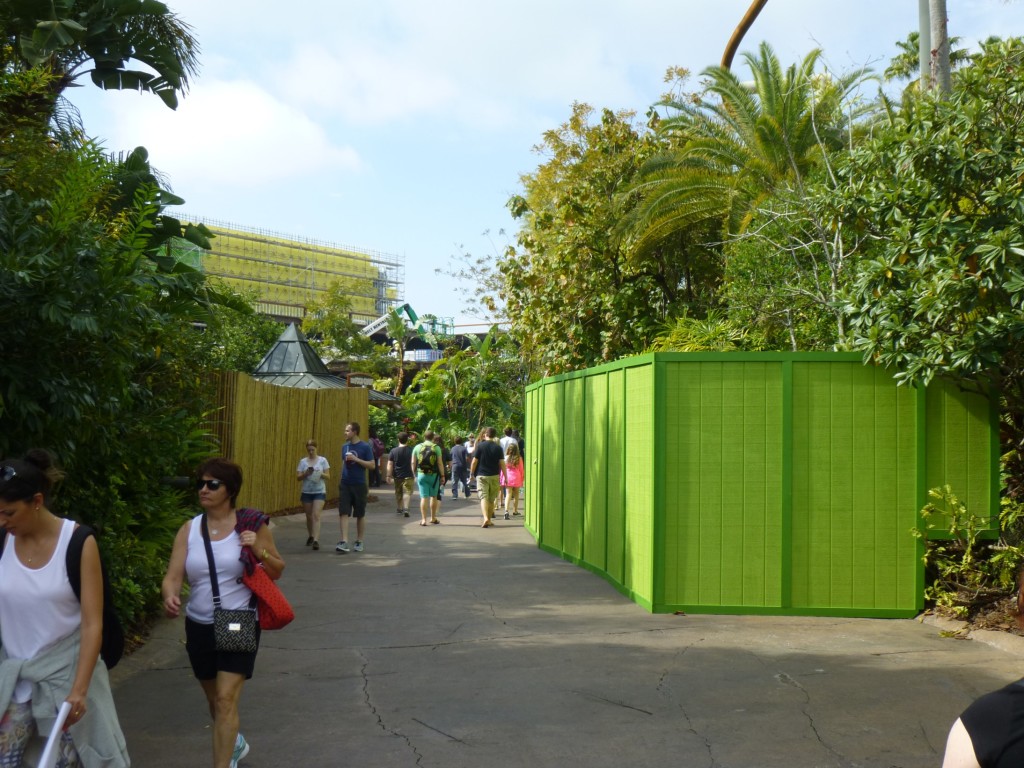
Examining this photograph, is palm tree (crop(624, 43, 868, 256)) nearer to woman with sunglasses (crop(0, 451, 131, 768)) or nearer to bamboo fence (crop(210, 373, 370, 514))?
bamboo fence (crop(210, 373, 370, 514))

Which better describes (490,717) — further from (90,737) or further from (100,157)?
(100,157)

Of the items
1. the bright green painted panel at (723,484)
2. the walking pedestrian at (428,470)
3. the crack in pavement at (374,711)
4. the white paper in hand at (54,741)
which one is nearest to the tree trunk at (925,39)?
the bright green painted panel at (723,484)

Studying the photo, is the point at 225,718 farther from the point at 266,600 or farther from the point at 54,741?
the point at 54,741

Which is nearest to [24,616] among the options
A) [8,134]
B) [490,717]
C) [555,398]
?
[490,717]

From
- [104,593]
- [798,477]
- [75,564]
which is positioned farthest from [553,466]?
[75,564]

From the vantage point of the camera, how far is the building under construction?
132500mm

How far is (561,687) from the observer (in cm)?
Answer: 770

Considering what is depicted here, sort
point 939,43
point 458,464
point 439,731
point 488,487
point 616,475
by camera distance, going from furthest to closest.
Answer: point 458,464 < point 488,487 < point 616,475 < point 939,43 < point 439,731

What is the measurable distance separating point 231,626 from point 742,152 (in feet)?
55.1

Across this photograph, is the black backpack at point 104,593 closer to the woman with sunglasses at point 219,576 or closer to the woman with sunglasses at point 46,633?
the woman with sunglasses at point 46,633

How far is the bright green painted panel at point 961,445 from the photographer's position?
10.5m

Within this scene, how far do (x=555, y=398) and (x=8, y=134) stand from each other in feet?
31.0

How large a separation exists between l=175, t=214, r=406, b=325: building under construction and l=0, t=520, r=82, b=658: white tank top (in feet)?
391

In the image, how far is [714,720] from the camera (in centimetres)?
684
